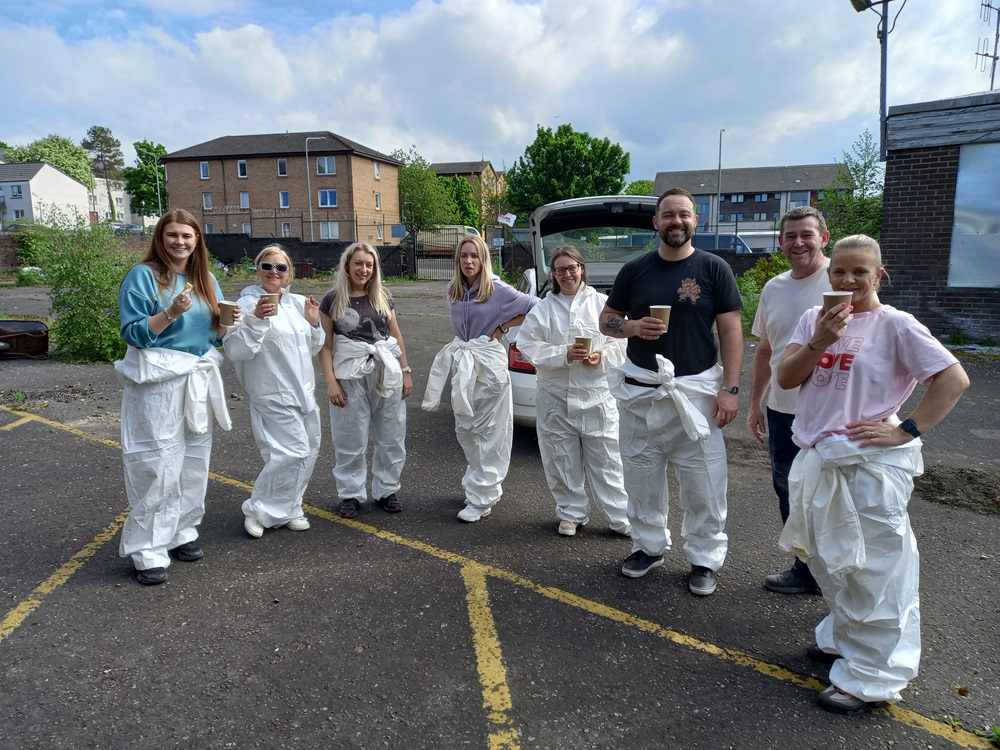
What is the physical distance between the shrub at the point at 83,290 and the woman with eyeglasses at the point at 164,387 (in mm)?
7097

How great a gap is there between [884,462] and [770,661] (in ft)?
3.55

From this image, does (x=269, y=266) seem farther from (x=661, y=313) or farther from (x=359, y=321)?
(x=661, y=313)

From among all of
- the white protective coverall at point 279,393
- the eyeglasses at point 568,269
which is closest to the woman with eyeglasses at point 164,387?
the white protective coverall at point 279,393

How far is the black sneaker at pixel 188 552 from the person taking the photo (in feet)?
13.2

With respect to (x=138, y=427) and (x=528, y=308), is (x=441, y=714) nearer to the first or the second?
(x=138, y=427)

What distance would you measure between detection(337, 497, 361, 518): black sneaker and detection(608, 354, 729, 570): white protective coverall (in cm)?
202

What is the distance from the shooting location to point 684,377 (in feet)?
11.6

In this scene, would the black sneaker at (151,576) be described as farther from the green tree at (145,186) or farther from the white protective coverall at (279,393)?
the green tree at (145,186)

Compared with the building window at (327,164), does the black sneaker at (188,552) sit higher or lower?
lower

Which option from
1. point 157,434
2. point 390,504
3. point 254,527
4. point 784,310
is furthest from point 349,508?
point 784,310

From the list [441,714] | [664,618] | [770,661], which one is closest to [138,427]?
[441,714]

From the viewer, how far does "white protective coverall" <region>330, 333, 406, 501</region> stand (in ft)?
14.8

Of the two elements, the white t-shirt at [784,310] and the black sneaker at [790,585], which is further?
the black sneaker at [790,585]

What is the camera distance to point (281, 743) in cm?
250
